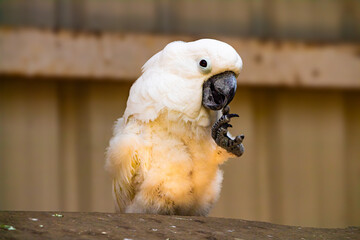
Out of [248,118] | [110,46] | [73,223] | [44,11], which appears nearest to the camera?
[73,223]

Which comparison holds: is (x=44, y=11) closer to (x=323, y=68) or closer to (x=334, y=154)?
(x=323, y=68)

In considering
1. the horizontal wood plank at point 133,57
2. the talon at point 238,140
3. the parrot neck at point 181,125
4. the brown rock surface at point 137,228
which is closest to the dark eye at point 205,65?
the parrot neck at point 181,125

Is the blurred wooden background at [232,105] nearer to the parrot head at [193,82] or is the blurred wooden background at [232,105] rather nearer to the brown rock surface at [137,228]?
the parrot head at [193,82]

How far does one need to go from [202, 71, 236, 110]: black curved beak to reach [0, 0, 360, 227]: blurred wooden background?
5.12 feet

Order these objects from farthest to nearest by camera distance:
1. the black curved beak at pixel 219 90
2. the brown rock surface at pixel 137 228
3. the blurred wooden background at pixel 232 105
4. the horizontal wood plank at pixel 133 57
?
the blurred wooden background at pixel 232 105
the horizontal wood plank at pixel 133 57
the black curved beak at pixel 219 90
the brown rock surface at pixel 137 228

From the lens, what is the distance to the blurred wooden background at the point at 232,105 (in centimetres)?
475

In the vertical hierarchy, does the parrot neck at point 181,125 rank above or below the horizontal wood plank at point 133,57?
below

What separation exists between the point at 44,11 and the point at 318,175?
8.95 feet

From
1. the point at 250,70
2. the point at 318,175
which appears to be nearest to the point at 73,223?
the point at 250,70

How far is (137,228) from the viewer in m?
2.51

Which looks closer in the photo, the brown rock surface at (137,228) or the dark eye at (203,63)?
the brown rock surface at (137,228)

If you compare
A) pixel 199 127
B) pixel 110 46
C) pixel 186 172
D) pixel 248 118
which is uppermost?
pixel 110 46

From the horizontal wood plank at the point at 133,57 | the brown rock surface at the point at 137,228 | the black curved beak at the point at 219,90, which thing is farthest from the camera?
the horizontal wood plank at the point at 133,57

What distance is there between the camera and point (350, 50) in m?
5.00
